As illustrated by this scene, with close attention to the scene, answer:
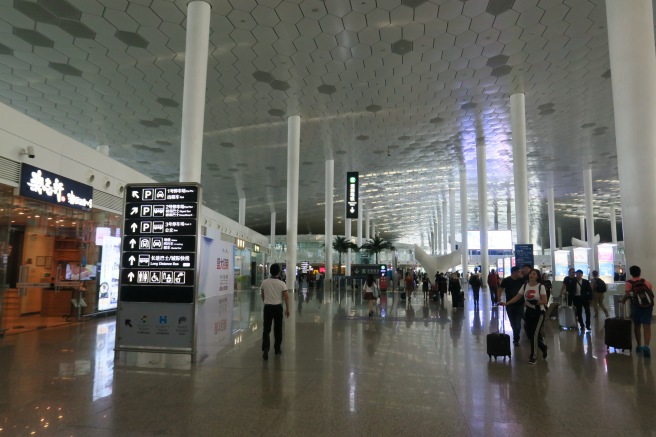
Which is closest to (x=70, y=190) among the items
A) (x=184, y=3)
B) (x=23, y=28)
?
(x=184, y=3)

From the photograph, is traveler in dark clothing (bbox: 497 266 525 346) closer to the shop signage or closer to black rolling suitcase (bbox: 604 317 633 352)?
black rolling suitcase (bbox: 604 317 633 352)

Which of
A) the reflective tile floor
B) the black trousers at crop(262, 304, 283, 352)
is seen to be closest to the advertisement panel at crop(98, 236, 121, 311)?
the reflective tile floor

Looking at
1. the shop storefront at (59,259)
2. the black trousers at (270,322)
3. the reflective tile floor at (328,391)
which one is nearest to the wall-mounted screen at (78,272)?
the shop storefront at (59,259)

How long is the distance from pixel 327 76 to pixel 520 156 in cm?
837

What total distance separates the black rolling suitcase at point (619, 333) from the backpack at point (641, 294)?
14.5 inches

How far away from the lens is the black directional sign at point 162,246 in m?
6.69

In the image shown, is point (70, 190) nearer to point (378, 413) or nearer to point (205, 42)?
point (205, 42)

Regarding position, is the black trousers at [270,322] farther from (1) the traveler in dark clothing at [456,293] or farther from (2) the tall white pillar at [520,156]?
(2) the tall white pillar at [520,156]

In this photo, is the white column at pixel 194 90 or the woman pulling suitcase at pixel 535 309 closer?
the woman pulling suitcase at pixel 535 309

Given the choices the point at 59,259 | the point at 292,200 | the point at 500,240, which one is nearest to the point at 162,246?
the point at 59,259

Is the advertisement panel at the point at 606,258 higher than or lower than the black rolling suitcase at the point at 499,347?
higher

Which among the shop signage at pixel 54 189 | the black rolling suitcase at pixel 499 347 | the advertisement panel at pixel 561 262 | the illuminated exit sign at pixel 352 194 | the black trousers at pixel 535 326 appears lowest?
the black rolling suitcase at pixel 499 347

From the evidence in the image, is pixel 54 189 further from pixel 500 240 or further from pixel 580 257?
pixel 500 240

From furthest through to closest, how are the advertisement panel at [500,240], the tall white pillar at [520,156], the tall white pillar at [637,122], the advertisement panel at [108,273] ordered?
the advertisement panel at [500,240] < the tall white pillar at [520,156] < the advertisement panel at [108,273] < the tall white pillar at [637,122]
